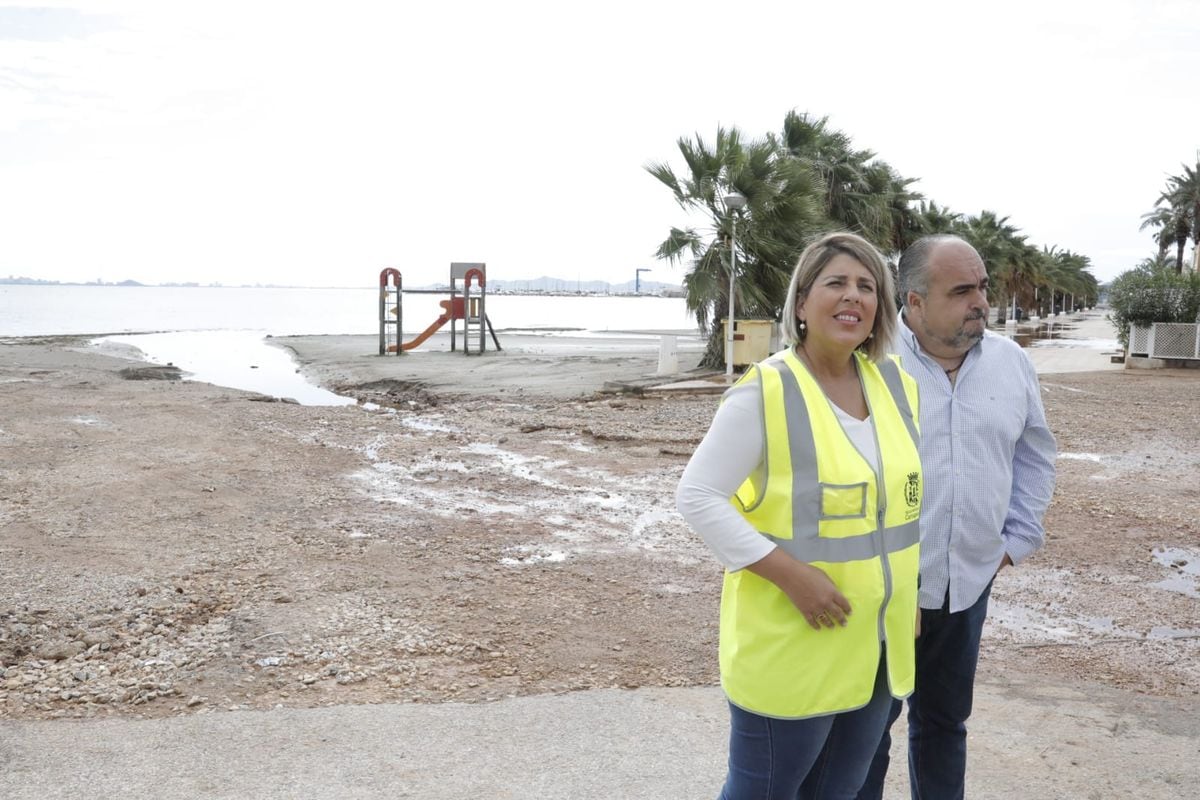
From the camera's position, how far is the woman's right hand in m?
1.86

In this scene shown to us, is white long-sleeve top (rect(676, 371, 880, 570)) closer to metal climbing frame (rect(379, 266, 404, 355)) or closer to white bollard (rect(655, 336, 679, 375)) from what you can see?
white bollard (rect(655, 336, 679, 375))

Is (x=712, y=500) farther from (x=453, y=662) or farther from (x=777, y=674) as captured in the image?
(x=453, y=662)

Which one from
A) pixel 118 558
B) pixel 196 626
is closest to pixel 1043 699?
pixel 196 626

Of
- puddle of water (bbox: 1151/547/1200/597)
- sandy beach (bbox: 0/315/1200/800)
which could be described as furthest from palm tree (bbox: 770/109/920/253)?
puddle of water (bbox: 1151/547/1200/597)

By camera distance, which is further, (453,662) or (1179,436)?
(1179,436)

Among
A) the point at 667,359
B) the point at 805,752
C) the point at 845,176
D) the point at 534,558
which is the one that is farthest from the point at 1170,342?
the point at 805,752

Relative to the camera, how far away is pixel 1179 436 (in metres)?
11.7

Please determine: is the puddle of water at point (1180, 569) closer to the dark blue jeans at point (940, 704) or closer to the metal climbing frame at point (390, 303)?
the dark blue jeans at point (940, 704)

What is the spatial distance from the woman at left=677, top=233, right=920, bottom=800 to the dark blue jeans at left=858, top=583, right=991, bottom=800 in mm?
509

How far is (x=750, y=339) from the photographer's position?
747 inches

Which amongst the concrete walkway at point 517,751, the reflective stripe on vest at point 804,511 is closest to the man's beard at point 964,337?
the reflective stripe on vest at point 804,511

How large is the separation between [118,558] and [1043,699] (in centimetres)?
505

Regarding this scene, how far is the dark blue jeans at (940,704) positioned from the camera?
2.53m

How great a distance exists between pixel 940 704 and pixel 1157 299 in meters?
23.4
